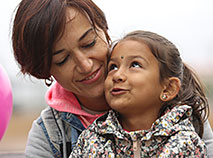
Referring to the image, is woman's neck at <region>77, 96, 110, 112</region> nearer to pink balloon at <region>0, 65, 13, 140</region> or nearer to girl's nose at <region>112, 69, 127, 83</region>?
girl's nose at <region>112, 69, 127, 83</region>

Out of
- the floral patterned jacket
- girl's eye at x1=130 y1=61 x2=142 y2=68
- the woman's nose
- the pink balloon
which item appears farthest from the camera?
the pink balloon

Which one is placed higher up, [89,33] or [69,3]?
[69,3]

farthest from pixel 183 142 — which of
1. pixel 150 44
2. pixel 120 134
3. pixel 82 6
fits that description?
pixel 82 6

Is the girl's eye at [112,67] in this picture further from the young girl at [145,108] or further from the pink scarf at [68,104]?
the pink scarf at [68,104]

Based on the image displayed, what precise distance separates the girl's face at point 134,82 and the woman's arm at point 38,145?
1.64 ft

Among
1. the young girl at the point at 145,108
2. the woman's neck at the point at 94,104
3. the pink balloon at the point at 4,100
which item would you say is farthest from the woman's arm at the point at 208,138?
the pink balloon at the point at 4,100

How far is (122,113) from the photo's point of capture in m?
1.62

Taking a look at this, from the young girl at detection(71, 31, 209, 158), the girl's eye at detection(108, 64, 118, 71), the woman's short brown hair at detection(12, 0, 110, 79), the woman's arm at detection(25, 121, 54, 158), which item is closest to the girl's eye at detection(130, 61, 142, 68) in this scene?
the young girl at detection(71, 31, 209, 158)

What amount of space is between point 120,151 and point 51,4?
2.47 feet

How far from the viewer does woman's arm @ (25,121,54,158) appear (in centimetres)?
187

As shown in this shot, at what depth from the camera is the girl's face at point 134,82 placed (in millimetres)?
1532

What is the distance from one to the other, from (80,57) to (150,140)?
0.51 metres

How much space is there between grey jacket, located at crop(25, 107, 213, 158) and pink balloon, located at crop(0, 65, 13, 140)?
207mm

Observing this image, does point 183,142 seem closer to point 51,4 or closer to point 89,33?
point 89,33
